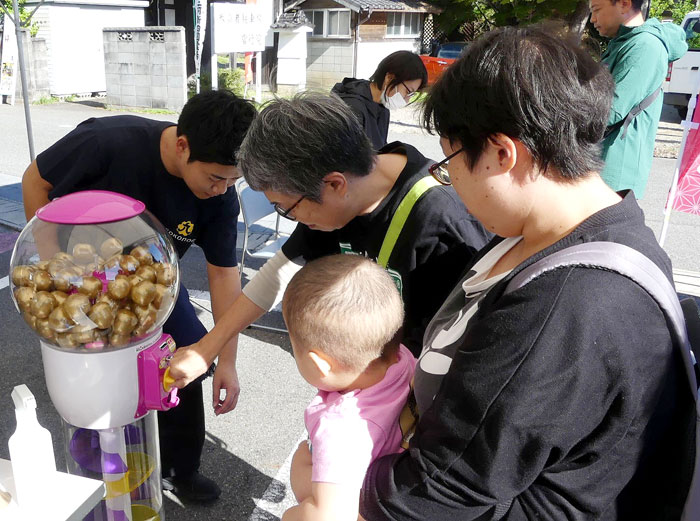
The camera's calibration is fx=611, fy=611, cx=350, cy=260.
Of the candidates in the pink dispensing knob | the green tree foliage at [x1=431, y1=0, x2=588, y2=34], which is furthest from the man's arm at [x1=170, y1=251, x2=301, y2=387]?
the green tree foliage at [x1=431, y1=0, x2=588, y2=34]

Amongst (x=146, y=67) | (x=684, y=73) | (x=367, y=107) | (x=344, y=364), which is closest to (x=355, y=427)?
(x=344, y=364)

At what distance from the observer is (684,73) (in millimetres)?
8781

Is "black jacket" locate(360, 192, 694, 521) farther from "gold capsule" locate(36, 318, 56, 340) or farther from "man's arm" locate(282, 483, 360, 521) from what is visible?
"gold capsule" locate(36, 318, 56, 340)

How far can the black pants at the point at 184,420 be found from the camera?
83.8 inches

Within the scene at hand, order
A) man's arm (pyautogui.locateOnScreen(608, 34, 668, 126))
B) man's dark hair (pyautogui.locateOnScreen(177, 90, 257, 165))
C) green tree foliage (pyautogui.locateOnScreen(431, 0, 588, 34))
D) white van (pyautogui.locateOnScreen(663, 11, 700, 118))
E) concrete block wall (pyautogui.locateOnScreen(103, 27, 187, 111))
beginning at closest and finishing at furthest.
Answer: man's dark hair (pyautogui.locateOnScreen(177, 90, 257, 165)) → man's arm (pyautogui.locateOnScreen(608, 34, 668, 126)) → white van (pyautogui.locateOnScreen(663, 11, 700, 118)) → concrete block wall (pyautogui.locateOnScreen(103, 27, 187, 111)) → green tree foliage (pyautogui.locateOnScreen(431, 0, 588, 34))

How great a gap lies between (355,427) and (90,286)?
0.66 meters

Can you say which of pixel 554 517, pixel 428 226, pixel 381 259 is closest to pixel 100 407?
pixel 381 259

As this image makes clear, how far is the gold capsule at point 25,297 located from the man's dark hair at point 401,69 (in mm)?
3205

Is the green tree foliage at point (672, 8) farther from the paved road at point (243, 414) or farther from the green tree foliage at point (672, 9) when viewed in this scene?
the paved road at point (243, 414)

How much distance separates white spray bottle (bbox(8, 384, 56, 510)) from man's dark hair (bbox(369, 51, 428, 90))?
3.47 metres

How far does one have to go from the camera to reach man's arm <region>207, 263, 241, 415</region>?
2.05 metres

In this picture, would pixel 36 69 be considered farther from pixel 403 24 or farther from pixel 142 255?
pixel 142 255

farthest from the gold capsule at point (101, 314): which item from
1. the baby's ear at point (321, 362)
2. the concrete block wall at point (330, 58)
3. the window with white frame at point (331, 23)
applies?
the window with white frame at point (331, 23)

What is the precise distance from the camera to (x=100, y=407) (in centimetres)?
140
